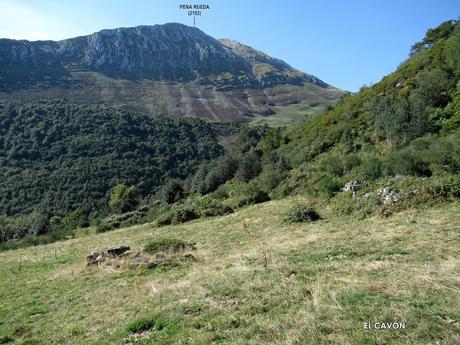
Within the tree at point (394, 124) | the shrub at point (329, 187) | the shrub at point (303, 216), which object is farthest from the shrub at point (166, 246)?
the tree at point (394, 124)

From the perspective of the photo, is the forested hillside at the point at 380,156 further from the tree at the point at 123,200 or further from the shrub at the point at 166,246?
the tree at the point at 123,200

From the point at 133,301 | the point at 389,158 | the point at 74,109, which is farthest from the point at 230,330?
the point at 74,109

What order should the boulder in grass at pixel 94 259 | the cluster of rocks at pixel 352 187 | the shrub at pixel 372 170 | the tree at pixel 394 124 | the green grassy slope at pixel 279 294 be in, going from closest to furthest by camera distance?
the green grassy slope at pixel 279 294
the boulder in grass at pixel 94 259
the cluster of rocks at pixel 352 187
the shrub at pixel 372 170
the tree at pixel 394 124

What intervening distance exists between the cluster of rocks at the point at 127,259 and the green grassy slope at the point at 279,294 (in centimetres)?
54

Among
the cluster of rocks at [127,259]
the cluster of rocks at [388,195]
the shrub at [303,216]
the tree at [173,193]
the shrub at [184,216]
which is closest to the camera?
the cluster of rocks at [127,259]

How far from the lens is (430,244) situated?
12.1 metres

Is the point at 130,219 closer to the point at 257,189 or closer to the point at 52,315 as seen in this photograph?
the point at 257,189

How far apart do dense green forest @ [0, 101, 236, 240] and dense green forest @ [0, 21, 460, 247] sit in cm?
36

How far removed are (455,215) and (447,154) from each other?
6599mm

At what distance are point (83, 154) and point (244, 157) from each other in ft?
264

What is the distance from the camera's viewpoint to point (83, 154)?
11919cm

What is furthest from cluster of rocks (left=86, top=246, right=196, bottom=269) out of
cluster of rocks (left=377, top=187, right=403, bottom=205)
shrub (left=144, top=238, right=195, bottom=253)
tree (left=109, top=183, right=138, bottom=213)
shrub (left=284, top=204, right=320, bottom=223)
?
tree (left=109, top=183, right=138, bottom=213)

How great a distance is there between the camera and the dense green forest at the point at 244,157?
912 inches

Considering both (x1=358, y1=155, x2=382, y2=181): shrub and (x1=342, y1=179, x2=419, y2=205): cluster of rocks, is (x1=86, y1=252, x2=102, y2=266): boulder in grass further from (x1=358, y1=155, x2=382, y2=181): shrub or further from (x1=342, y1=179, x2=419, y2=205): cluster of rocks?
(x1=358, y1=155, x2=382, y2=181): shrub
